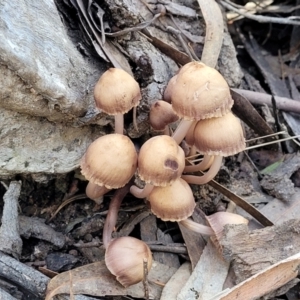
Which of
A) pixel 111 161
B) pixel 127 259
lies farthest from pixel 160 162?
pixel 127 259

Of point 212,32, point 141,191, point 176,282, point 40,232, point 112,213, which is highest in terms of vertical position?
point 212,32

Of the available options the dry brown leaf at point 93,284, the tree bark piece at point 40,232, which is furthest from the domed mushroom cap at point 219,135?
the tree bark piece at point 40,232

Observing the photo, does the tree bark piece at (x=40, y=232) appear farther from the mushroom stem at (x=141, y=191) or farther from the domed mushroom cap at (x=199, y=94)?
the domed mushroom cap at (x=199, y=94)

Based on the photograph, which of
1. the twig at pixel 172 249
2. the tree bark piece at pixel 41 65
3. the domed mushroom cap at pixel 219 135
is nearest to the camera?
the tree bark piece at pixel 41 65

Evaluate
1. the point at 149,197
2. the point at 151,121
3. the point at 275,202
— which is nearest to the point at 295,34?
the point at 275,202

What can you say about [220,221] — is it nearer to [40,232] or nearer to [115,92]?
[115,92]

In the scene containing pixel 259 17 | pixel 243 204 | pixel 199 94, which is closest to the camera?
pixel 199 94
